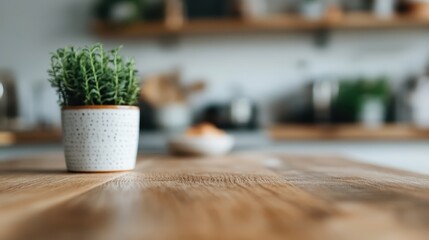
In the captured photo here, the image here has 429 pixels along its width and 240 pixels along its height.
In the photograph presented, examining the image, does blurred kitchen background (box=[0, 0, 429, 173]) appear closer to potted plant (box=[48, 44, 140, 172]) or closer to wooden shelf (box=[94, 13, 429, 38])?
wooden shelf (box=[94, 13, 429, 38])

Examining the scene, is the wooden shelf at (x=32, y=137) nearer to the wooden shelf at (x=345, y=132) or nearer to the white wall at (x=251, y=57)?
the white wall at (x=251, y=57)

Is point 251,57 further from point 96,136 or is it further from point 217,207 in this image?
point 217,207

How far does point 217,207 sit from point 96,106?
43 cm

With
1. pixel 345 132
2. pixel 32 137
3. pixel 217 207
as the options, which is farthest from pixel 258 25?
pixel 217 207

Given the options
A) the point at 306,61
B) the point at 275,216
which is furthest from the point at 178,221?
the point at 306,61

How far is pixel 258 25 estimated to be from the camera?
9.71 ft

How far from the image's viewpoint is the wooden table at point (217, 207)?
380mm

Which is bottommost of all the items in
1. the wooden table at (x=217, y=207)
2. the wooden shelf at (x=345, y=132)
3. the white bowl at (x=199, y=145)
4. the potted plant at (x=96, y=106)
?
the wooden shelf at (x=345, y=132)

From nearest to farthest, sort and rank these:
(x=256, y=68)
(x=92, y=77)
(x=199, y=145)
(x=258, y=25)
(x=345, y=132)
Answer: (x=92, y=77) < (x=199, y=145) < (x=345, y=132) < (x=258, y=25) < (x=256, y=68)

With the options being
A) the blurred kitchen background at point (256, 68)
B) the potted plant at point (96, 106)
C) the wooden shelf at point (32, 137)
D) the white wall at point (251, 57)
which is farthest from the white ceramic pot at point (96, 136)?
the white wall at point (251, 57)

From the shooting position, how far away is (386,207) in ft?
1.59

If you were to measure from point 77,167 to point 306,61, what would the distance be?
252 centimetres

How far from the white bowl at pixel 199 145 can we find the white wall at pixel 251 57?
176cm

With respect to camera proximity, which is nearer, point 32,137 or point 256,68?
point 32,137
